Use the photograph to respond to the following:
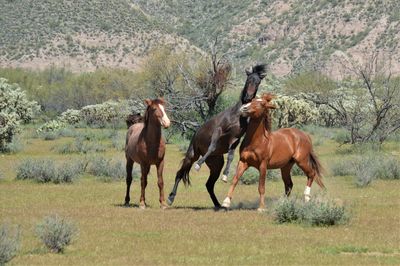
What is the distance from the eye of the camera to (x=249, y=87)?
53.1 ft

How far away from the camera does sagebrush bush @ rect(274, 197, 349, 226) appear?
1391 cm

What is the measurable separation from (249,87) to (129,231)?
173 inches

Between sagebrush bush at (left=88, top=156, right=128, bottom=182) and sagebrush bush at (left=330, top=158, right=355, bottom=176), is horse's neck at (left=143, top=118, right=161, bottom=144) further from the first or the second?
sagebrush bush at (left=330, top=158, right=355, bottom=176)

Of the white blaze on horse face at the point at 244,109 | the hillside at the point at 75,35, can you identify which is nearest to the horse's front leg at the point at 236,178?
the white blaze on horse face at the point at 244,109

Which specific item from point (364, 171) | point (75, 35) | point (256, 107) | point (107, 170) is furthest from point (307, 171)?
point (75, 35)

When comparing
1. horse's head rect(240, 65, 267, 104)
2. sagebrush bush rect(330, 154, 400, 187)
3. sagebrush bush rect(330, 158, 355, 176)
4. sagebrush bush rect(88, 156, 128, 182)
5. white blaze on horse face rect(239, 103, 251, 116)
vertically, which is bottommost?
sagebrush bush rect(88, 156, 128, 182)

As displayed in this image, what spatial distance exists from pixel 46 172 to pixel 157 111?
332 inches

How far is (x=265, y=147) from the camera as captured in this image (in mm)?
15922

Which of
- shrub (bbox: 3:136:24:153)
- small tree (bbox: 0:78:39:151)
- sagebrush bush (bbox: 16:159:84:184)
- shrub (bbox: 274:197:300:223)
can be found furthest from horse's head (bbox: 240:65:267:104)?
shrub (bbox: 3:136:24:153)

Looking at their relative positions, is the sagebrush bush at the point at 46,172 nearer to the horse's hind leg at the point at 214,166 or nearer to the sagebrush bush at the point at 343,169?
the horse's hind leg at the point at 214,166

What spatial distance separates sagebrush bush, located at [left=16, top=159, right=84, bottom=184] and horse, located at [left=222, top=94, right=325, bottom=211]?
9.21m

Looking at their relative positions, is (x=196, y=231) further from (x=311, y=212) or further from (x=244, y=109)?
(x=244, y=109)

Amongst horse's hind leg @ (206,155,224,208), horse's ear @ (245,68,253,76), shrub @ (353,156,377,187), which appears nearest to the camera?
horse's ear @ (245,68,253,76)

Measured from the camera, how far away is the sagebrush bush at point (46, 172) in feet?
78.6
